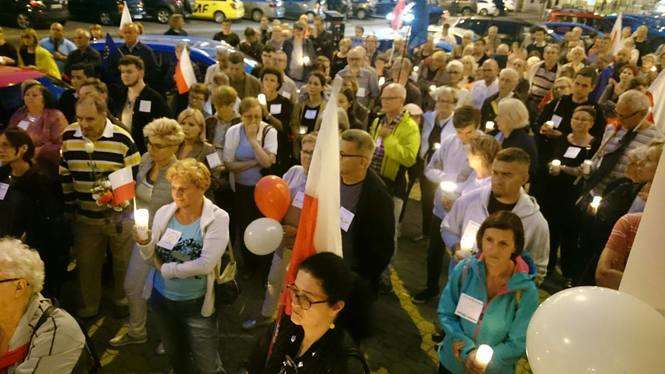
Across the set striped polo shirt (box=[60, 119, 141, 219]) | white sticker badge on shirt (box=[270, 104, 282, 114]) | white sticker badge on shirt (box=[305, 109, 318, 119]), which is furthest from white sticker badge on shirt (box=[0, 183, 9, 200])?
white sticker badge on shirt (box=[305, 109, 318, 119])

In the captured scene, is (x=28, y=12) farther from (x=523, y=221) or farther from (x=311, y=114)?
(x=523, y=221)

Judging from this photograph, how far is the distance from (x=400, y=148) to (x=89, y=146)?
2.62m

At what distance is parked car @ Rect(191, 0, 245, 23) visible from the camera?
2222 cm

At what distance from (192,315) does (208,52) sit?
6.99 meters

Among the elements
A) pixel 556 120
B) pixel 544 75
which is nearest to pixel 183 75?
pixel 556 120

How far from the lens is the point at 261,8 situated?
24.5 m

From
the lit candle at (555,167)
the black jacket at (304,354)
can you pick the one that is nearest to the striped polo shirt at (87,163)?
Answer: the black jacket at (304,354)

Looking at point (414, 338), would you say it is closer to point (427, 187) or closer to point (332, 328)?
point (427, 187)

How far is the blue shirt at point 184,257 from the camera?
2986 millimetres

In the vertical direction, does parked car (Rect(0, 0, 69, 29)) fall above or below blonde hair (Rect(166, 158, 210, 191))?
below

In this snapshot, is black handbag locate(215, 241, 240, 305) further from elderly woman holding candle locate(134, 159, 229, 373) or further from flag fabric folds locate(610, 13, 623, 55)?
flag fabric folds locate(610, 13, 623, 55)

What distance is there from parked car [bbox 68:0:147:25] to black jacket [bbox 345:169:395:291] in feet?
58.6

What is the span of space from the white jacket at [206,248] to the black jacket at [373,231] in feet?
3.02

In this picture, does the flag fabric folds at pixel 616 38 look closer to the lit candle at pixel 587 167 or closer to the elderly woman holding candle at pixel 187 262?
the lit candle at pixel 587 167
